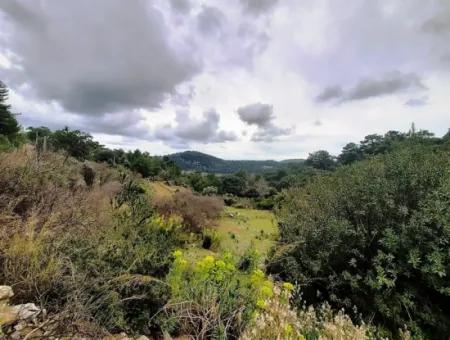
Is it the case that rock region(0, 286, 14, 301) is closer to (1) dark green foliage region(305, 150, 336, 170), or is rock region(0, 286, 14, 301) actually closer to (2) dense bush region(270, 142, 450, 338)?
(2) dense bush region(270, 142, 450, 338)

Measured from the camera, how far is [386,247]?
187 inches

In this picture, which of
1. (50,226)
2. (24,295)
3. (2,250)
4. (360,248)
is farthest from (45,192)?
(360,248)

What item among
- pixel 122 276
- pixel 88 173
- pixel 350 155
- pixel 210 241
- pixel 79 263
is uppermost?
pixel 350 155

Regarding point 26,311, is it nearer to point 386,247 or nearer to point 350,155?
point 386,247

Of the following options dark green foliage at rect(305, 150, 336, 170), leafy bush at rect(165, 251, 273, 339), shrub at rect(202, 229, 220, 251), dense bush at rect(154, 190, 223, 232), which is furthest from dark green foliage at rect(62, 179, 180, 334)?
dark green foliage at rect(305, 150, 336, 170)

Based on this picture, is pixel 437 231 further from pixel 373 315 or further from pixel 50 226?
pixel 50 226

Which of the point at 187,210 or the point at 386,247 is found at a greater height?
the point at 386,247

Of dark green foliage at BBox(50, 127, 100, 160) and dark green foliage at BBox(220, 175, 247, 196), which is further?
dark green foliage at BBox(220, 175, 247, 196)

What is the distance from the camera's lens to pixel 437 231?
4.60 m

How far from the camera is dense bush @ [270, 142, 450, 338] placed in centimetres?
442

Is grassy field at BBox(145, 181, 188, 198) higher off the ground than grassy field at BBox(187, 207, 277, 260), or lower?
higher

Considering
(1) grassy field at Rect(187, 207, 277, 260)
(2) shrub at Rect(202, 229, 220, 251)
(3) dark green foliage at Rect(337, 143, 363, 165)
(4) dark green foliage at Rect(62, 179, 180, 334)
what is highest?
(3) dark green foliage at Rect(337, 143, 363, 165)

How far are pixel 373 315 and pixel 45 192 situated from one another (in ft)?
17.5

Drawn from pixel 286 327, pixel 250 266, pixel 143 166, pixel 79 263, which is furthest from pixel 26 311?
pixel 143 166
